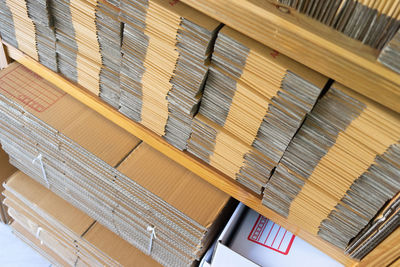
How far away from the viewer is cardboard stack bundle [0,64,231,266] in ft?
4.21

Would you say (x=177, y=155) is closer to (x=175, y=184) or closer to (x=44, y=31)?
(x=175, y=184)

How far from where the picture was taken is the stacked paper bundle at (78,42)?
1.11 metres

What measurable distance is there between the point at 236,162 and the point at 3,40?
3.60 ft

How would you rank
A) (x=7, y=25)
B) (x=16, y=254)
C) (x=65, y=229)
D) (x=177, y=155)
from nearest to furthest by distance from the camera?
(x=177, y=155)
(x=7, y=25)
(x=65, y=229)
(x=16, y=254)

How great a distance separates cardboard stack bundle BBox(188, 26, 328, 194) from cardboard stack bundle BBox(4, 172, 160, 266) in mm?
780

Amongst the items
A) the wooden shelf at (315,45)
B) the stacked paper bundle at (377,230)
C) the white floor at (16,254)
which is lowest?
the white floor at (16,254)

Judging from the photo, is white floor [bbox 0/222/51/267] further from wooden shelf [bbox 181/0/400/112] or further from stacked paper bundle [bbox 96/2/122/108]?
wooden shelf [bbox 181/0/400/112]

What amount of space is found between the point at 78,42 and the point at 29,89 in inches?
16.7

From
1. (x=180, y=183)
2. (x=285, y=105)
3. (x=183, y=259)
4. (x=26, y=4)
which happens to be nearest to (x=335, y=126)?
(x=285, y=105)

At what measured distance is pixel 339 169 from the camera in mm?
915

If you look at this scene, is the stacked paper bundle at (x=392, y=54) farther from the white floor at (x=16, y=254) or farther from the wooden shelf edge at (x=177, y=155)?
the white floor at (x=16, y=254)

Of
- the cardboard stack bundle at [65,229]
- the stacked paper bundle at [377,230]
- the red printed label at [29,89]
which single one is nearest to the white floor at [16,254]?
the cardboard stack bundle at [65,229]

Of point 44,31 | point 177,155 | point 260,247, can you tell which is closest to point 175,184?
point 177,155

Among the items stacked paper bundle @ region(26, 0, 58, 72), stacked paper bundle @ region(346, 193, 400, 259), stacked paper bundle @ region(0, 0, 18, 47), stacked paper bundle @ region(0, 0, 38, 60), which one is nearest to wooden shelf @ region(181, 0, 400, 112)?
stacked paper bundle @ region(346, 193, 400, 259)
